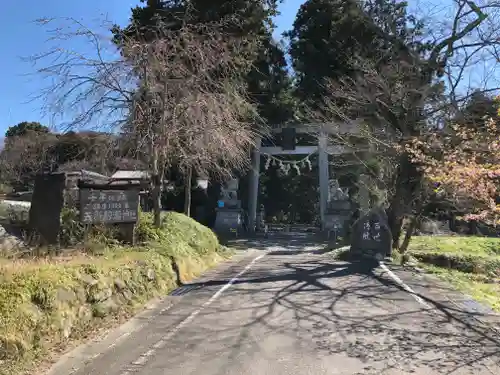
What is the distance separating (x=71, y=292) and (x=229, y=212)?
28570 mm

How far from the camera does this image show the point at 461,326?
313 inches

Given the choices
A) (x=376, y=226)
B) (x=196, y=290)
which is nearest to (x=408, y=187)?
(x=376, y=226)

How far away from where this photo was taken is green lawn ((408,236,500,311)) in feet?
40.0

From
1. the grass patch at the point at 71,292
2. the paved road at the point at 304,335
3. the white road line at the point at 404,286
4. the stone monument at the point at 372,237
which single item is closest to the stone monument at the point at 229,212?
the stone monument at the point at 372,237

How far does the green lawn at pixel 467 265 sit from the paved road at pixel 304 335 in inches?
53.8

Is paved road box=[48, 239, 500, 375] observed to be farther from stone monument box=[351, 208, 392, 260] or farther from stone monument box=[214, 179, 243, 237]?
stone monument box=[214, 179, 243, 237]

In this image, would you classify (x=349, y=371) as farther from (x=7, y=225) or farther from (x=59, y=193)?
(x=7, y=225)

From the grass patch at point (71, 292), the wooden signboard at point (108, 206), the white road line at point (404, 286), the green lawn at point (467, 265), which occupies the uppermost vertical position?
the wooden signboard at point (108, 206)

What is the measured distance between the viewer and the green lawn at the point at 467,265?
40.0 ft

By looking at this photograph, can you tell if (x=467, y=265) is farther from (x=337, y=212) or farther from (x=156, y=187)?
(x=337, y=212)

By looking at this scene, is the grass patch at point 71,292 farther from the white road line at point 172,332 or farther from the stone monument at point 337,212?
the stone monument at point 337,212

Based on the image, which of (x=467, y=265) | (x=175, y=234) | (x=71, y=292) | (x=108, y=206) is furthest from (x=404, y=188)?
(x=71, y=292)

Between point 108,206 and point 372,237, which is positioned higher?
point 108,206

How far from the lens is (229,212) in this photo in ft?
117
